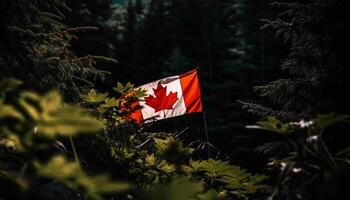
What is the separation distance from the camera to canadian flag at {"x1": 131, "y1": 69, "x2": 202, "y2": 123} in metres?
7.04

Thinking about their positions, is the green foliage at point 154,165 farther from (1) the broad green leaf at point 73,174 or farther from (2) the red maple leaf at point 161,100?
(2) the red maple leaf at point 161,100

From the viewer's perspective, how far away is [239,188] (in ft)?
9.63

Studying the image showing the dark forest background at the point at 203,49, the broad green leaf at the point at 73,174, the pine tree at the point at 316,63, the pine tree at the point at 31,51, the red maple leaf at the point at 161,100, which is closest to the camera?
the broad green leaf at the point at 73,174

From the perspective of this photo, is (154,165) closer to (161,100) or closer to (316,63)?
(316,63)

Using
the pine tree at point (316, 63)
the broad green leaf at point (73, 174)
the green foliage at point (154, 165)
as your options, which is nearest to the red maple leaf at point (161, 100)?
the pine tree at point (316, 63)

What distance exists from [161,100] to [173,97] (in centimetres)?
31

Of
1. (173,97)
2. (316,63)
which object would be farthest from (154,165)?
(173,97)

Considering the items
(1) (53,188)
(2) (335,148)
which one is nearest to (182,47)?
(2) (335,148)

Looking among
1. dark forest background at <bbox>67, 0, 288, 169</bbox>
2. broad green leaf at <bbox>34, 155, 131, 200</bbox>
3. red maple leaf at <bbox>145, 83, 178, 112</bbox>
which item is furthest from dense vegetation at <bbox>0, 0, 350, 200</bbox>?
dark forest background at <bbox>67, 0, 288, 169</bbox>

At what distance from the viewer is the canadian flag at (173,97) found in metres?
7.04

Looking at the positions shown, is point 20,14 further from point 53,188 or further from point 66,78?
point 53,188

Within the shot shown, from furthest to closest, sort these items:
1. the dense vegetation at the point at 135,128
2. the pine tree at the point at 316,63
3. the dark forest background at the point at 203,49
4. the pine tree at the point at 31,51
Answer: the dark forest background at the point at 203,49
the pine tree at the point at 316,63
the pine tree at the point at 31,51
the dense vegetation at the point at 135,128

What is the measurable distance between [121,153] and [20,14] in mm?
1762

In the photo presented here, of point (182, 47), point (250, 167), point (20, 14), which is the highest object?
point (20, 14)
